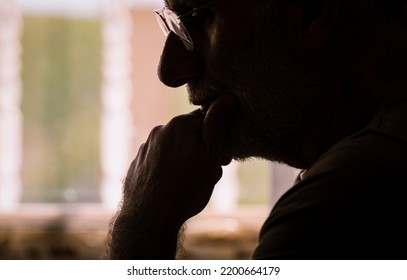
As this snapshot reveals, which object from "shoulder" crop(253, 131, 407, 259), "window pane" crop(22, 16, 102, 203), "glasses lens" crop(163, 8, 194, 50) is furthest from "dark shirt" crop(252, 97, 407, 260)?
"window pane" crop(22, 16, 102, 203)

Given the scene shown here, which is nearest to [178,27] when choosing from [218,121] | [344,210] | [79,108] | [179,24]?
[179,24]

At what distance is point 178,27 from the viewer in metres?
1.19

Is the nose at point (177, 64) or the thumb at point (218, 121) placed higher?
the nose at point (177, 64)

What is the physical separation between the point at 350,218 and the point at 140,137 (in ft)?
7.95

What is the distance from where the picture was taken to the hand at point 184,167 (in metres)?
1.15

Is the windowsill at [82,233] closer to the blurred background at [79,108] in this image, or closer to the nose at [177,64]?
the blurred background at [79,108]

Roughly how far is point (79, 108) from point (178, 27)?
208 centimetres

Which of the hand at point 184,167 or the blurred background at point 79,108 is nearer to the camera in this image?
the hand at point 184,167

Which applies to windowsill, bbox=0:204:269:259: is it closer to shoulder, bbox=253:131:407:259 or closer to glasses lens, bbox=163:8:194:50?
glasses lens, bbox=163:8:194:50

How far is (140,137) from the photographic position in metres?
3.22

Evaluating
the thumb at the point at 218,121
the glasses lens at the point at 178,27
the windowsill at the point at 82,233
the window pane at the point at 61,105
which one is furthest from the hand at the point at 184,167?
the window pane at the point at 61,105

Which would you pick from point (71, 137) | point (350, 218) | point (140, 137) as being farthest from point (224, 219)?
point (350, 218)

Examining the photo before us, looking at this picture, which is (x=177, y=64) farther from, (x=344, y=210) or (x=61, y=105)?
(x=61, y=105)

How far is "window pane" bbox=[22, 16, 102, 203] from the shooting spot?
127 inches
